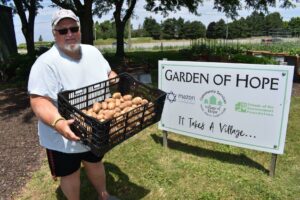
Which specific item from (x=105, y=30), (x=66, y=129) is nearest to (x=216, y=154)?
(x=66, y=129)

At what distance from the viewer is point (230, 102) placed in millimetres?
4160

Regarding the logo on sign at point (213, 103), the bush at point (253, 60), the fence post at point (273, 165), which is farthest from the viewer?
the bush at point (253, 60)

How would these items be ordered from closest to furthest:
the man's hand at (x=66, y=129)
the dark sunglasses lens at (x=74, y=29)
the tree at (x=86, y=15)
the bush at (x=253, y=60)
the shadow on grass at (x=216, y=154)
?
the man's hand at (x=66, y=129)
the dark sunglasses lens at (x=74, y=29)
the shadow on grass at (x=216, y=154)
the bush at (x=253, y=60)
the tree at (x=86, y=15)

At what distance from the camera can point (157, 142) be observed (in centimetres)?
521

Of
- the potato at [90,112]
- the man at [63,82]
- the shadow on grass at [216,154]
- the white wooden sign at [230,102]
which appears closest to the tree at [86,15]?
the shadow on grass at [216,154]

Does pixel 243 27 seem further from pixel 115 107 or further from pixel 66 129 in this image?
pixel 66 129

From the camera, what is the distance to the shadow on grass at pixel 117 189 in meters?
3.79

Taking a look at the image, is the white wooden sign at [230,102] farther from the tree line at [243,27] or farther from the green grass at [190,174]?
the tree line at [243,27]

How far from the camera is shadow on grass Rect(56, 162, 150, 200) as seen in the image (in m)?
3.79

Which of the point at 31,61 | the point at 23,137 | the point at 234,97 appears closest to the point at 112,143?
the point at 234,97

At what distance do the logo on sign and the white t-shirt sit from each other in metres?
1.69

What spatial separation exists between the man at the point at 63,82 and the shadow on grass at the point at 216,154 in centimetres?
203

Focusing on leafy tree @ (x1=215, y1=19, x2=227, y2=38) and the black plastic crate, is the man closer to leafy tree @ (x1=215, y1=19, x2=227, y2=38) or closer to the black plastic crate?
the black plastic crate

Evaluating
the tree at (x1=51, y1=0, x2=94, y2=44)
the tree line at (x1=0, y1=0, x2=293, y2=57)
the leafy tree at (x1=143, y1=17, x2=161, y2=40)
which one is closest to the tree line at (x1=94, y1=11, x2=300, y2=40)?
the leafy tree at (x1=143, y1=17, x2=161, y2=40)
